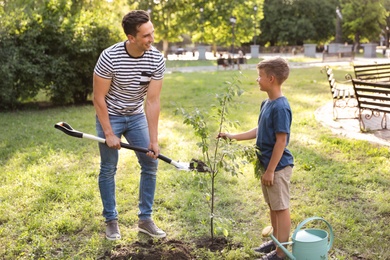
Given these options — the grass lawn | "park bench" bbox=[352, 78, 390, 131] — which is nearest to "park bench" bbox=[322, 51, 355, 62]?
"park bench" bbox=[352, 78, 390, 131]

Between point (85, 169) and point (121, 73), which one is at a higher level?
point (121, 73)

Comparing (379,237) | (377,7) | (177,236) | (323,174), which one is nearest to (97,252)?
(177,236)

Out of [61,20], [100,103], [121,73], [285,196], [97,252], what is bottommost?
[97,252]

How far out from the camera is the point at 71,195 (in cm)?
510

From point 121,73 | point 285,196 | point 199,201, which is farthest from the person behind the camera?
point 199,201

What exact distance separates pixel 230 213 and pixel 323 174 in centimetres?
157

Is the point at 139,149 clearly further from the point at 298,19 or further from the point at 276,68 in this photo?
the point at 298,19

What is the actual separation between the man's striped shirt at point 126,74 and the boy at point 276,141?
0.93 meters

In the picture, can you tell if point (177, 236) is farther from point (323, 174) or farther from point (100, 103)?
point (323, 174)

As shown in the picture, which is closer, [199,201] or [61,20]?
[199,201]

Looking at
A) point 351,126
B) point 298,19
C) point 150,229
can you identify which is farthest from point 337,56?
point 150,229

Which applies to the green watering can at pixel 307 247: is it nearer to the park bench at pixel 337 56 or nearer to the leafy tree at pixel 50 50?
the leafy tree at pixel 50 50

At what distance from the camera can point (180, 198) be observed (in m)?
4.97

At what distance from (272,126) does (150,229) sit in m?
1.49
